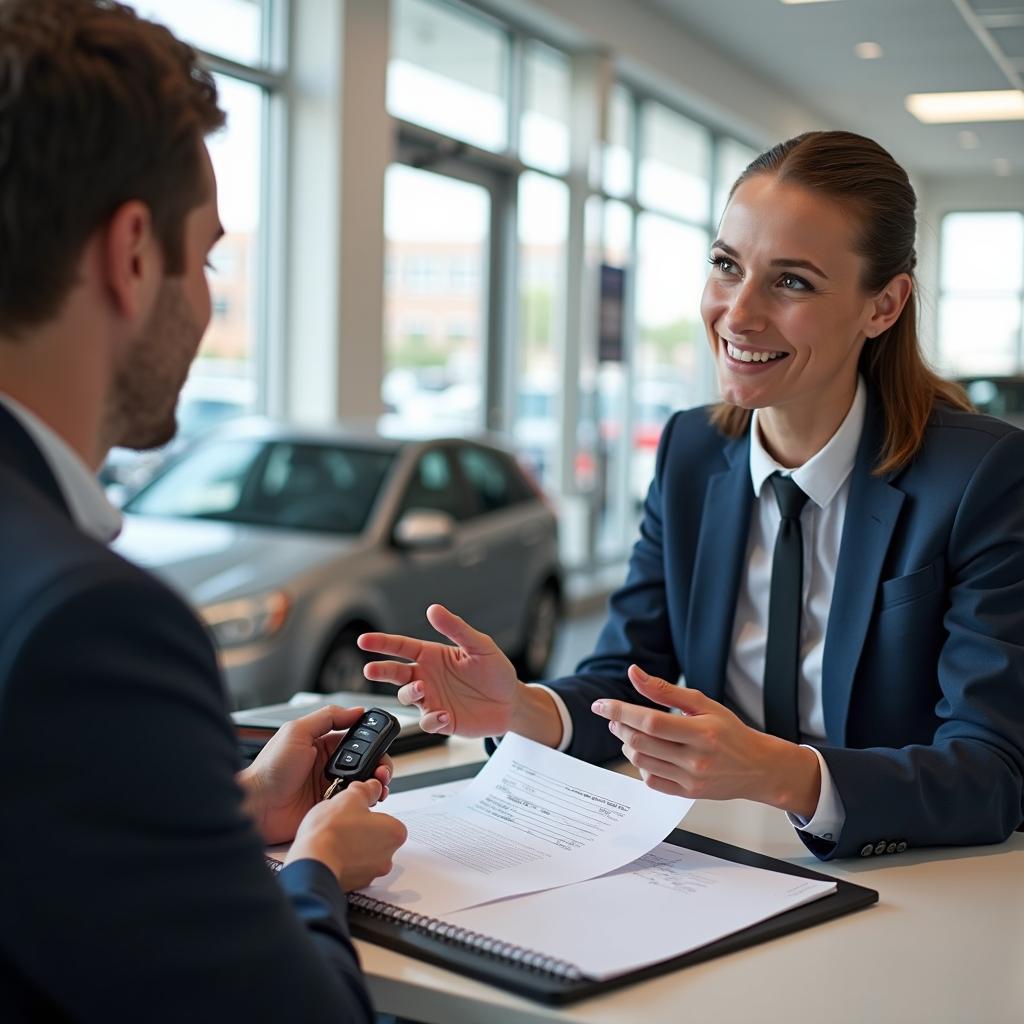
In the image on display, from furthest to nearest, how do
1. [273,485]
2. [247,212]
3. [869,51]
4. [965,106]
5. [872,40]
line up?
[965,106] < [869,51] < [872,40] < [247,212] < [273,485]

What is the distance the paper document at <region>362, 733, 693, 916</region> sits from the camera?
4.51ft

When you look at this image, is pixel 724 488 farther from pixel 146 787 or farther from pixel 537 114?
pixel 537 114

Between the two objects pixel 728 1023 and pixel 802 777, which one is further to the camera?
pixel 802 777

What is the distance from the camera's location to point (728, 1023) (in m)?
Result: 1.13

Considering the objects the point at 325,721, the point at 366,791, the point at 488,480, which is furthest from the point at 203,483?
the point at 366,791

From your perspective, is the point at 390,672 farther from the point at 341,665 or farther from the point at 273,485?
the point at 273,485

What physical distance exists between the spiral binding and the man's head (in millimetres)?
535

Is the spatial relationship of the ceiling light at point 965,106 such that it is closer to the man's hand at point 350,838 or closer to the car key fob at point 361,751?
the car key fob at point 361,751

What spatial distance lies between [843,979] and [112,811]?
0.70m

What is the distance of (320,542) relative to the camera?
479 centimetres

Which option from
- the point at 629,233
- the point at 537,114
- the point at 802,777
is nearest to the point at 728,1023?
the point at 802,777

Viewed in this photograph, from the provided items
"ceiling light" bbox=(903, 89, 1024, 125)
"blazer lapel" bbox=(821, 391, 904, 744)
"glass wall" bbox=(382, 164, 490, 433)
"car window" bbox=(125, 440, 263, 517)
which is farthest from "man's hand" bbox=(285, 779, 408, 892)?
"ceiling light" bbox=(903, 89, 1024, 125)

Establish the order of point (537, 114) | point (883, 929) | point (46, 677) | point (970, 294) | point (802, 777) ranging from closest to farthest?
point (46, 677) < point (883, 929) < point (802, 777) < point (537, 114) < point (970, 294)

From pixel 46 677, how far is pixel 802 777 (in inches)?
38.6
